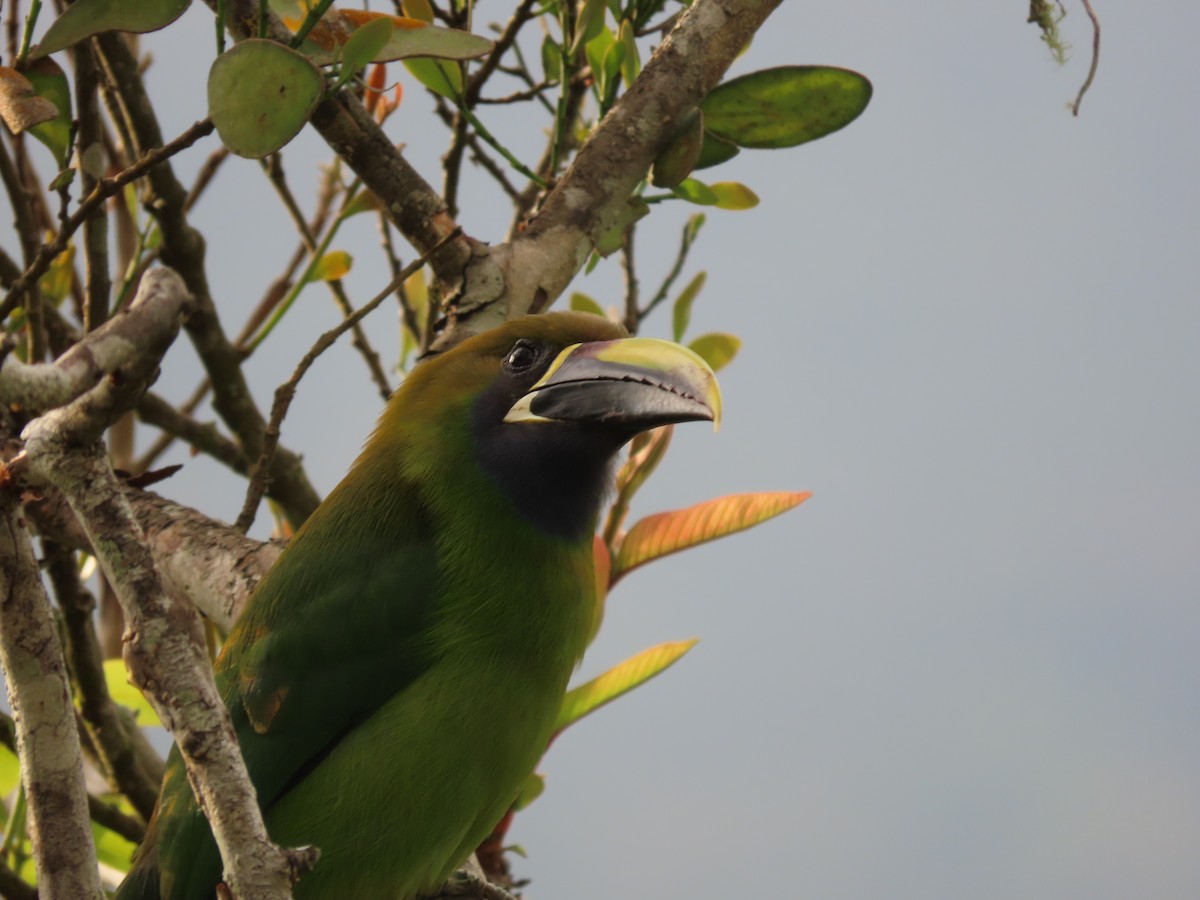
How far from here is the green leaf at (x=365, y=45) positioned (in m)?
1.92

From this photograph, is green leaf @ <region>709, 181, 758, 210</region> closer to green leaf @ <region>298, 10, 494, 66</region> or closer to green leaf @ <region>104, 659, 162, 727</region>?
green leaf @ <region>298, 10, 494, 66</region>

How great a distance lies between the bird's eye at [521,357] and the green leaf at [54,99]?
2.48 ft

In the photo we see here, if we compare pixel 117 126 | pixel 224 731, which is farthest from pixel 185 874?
pixel 117 126

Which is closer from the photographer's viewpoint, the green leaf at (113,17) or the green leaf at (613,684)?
the green leaf at (113,17)

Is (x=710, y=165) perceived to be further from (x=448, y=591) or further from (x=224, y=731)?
(x=224, y=731)

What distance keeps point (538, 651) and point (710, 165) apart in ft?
3.22

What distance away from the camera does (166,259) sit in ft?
9.39

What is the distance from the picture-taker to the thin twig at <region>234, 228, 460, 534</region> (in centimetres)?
212

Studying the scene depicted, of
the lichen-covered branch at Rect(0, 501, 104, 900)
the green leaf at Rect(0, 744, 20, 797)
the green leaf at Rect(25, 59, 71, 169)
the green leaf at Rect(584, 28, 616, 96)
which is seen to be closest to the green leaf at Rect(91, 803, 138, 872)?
the green leaf at Rect(0, 744, 20, 797)

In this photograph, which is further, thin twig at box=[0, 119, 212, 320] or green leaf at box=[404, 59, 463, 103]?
green leaf at box=[404, 59, 463, 103]

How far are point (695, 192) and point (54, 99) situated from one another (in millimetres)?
1117

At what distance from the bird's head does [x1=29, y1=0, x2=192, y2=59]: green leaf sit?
0.73 m

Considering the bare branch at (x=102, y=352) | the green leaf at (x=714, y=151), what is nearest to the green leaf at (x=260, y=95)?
the bare branch at (x=102, y=352)

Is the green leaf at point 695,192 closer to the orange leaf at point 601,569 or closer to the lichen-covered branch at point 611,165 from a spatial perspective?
the lichen-covered branch at point 611,165
